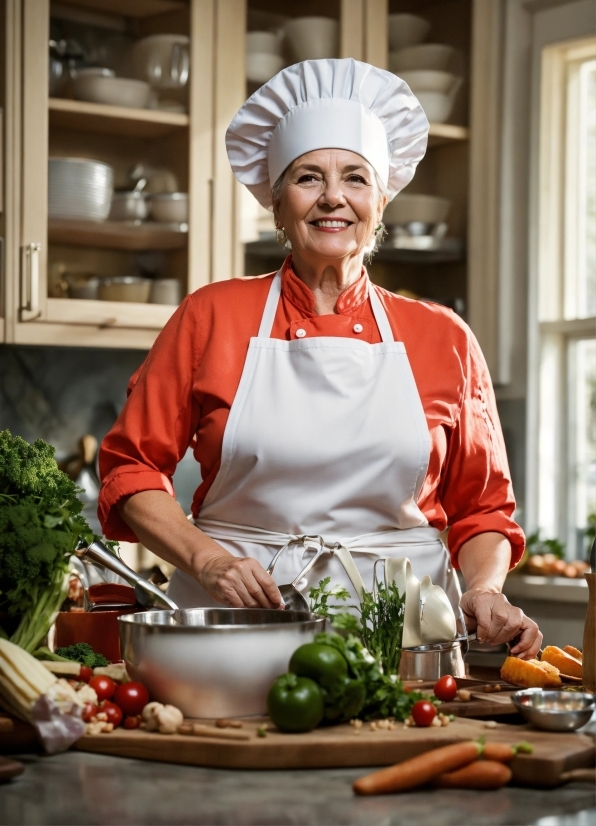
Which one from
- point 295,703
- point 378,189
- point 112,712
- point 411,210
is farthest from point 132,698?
point 411,210

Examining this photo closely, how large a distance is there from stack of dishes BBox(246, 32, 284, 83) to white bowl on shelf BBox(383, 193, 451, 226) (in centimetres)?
52

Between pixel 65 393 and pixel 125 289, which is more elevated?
pixel 125 289

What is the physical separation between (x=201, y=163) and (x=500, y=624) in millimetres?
2021

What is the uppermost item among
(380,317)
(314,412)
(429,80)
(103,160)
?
(429,80)

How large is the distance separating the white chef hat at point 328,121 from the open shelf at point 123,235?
1.21 meters

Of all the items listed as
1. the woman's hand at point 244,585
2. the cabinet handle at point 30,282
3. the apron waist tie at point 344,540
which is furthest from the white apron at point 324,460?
the cabinet handle at point 30,282

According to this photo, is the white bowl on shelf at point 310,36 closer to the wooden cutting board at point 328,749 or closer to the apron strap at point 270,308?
the apron strap at point 270,308

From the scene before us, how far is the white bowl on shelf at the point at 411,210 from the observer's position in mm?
3443

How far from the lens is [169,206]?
323 cm

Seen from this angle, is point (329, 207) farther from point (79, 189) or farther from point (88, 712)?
point (79, 189)

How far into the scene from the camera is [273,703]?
3.84 ft

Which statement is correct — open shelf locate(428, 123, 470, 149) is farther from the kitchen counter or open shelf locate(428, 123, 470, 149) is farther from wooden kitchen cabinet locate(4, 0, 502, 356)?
the kitchen counter

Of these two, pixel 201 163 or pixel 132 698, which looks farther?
pixel 201 163

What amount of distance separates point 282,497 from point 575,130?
2169mm
